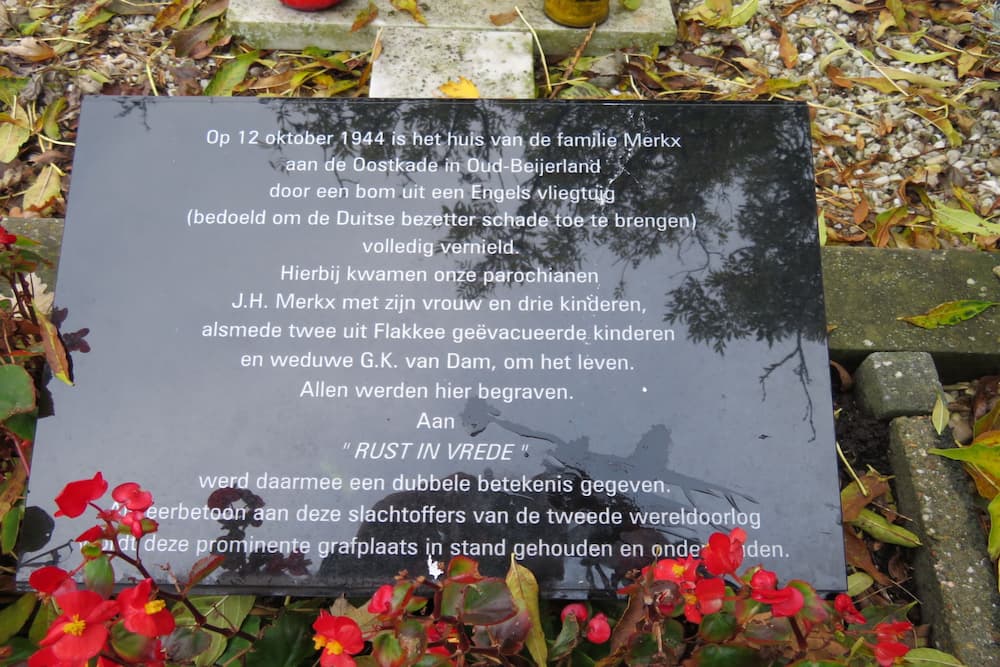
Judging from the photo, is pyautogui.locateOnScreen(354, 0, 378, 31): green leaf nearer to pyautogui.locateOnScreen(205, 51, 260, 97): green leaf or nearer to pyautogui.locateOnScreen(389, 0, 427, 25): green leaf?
pyautogui.locateOnScreen(389, 0, 427, 25): green leaf

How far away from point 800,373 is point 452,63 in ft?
5.57

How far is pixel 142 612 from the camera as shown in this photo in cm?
109

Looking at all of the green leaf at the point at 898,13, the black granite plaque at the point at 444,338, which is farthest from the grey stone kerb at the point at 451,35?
the green leaf at the point at 898,13

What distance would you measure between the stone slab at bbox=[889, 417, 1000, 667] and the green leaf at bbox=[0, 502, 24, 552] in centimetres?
222

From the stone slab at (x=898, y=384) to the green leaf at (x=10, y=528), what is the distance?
2.24m

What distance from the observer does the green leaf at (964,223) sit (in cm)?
227

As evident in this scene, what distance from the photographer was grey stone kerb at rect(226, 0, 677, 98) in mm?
2539

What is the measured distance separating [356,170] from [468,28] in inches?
49.4

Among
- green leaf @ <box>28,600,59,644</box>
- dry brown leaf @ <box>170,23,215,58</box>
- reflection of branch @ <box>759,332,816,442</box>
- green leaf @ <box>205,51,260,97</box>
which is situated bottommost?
green leaf @ <box>28,600,59,644</box>

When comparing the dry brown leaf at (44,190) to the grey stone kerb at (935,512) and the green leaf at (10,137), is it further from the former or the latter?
the grey stone kerb at (935,512)

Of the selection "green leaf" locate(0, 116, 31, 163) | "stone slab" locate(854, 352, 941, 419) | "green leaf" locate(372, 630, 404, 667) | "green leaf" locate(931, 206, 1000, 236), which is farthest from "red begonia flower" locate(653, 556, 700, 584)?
"green leaf" locate(0, 116, 31, 163)

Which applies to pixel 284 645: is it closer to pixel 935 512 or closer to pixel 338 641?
pixel 338 641

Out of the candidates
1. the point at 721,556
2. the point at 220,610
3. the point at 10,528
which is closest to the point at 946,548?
the point at 721,556

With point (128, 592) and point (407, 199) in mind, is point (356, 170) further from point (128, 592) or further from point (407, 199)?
point (128, 592)
